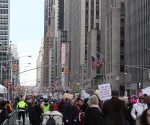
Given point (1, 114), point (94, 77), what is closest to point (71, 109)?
point (1, 114)

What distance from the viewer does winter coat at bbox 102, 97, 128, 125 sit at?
923 cm

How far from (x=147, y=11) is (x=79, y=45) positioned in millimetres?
108071

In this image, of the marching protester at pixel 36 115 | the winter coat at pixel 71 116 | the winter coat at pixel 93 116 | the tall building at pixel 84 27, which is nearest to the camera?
the winter coat at pixel 93 116

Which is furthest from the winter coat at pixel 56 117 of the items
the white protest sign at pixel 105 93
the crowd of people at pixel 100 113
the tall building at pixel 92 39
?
the tall building at pixel 92 39

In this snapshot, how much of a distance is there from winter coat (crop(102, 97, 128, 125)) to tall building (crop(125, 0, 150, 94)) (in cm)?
6808

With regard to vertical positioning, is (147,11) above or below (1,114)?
above

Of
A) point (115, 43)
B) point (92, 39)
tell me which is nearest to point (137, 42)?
point (115, 43)

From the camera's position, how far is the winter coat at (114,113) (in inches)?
364

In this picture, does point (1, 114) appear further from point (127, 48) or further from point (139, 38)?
point (127, 48)

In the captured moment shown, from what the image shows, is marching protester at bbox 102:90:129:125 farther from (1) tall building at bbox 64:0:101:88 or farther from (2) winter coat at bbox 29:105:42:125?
(1) tall building at bbox 64:0:101:88

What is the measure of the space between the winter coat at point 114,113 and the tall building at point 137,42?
68083 millimetres

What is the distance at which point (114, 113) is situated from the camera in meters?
9.41

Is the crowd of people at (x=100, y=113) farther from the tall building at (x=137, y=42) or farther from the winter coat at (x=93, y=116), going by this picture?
the tall building at (x=137, y=42)

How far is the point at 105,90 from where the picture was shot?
17609 mm
